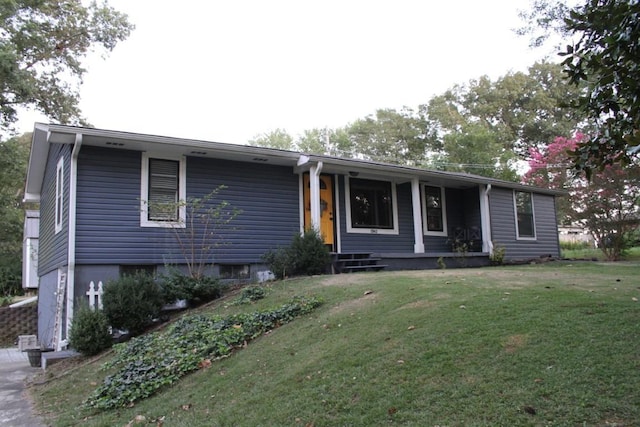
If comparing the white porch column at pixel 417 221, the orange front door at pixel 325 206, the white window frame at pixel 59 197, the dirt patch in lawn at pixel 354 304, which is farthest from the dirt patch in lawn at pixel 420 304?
the white window frame at pixel 59 197

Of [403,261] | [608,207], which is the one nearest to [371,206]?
[403,261]

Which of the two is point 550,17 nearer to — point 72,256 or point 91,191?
point 91,191

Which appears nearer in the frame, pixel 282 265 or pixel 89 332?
pixel 89 332

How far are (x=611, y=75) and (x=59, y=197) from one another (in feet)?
36.2

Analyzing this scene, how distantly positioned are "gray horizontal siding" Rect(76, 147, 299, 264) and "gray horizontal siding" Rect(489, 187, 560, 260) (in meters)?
6.76

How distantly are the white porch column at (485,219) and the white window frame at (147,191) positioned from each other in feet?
28.8

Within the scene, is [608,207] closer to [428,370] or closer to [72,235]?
[428,370]

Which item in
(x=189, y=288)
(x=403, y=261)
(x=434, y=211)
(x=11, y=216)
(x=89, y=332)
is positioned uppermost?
(x=11, y=216)

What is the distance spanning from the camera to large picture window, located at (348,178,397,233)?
43.8ft

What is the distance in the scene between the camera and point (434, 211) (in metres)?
15.1

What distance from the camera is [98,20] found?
2192 cm

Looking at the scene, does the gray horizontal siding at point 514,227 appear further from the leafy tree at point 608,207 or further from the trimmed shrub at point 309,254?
the trimmed shrub at point 309,254

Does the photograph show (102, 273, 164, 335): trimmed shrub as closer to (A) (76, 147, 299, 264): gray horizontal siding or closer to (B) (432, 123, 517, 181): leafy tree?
(A) (76, 147, 299, 264): gray horizontal siding

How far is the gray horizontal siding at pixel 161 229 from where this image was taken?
9859 millimetres
